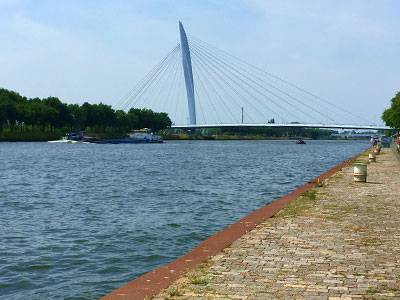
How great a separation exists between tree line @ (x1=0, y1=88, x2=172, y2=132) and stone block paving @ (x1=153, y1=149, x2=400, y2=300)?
103268 millimetres

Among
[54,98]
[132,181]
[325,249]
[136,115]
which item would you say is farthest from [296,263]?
[136,115]

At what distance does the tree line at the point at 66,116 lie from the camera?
4402 inches

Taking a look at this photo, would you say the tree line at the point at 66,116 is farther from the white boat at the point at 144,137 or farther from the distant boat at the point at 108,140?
the white boat at the point at 144,137

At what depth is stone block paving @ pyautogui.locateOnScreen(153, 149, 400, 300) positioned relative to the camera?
6.44 meters

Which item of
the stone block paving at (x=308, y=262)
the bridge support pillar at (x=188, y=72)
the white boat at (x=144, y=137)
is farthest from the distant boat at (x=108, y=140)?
the stone block paving at (x=308, y=262)

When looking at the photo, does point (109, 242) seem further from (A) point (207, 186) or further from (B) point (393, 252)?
(A) point (207, 186)

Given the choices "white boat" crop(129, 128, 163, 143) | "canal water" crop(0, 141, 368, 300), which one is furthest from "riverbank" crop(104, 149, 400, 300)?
"white boat" crop(129, 128, 163, 143)

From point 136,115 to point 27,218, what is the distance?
485 ft

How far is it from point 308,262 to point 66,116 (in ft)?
402

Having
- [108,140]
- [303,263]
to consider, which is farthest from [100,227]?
[108,140]

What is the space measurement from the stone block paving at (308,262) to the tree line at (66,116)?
103m

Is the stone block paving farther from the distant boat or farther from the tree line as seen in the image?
the distant boat

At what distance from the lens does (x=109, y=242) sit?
1183 cm

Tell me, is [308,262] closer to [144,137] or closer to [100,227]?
[100,227]
